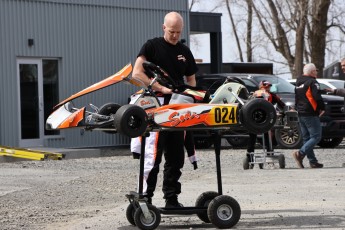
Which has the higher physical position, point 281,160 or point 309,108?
point 309,108

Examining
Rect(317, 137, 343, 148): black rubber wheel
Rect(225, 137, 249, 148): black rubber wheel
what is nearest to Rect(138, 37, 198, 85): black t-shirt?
Rect(225, 137, 249, 148): black rubber wheel

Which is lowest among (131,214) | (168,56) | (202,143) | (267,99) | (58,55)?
(202,143)

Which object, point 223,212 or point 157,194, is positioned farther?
point 157,194

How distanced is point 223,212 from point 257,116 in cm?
97

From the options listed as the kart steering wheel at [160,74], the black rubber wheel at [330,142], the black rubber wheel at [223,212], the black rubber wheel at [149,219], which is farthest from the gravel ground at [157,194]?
the black rubber wheel at [330,142]

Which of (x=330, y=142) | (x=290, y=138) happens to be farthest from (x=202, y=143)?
(x=330, y=142)

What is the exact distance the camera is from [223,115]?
9664 mm

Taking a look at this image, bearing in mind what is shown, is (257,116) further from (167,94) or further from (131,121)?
(131,121)

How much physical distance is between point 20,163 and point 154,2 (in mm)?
9812

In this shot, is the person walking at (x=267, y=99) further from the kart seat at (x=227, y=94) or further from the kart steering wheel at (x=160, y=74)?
the kart steering wheel at (x=160, y=74)

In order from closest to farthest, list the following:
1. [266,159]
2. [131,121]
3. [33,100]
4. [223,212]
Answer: [131,121], [223,212], [266,159], [33,100]

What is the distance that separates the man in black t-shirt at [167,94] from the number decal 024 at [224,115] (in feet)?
1.93

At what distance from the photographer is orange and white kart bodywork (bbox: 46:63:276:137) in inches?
372

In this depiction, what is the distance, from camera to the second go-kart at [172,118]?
9547 mm
